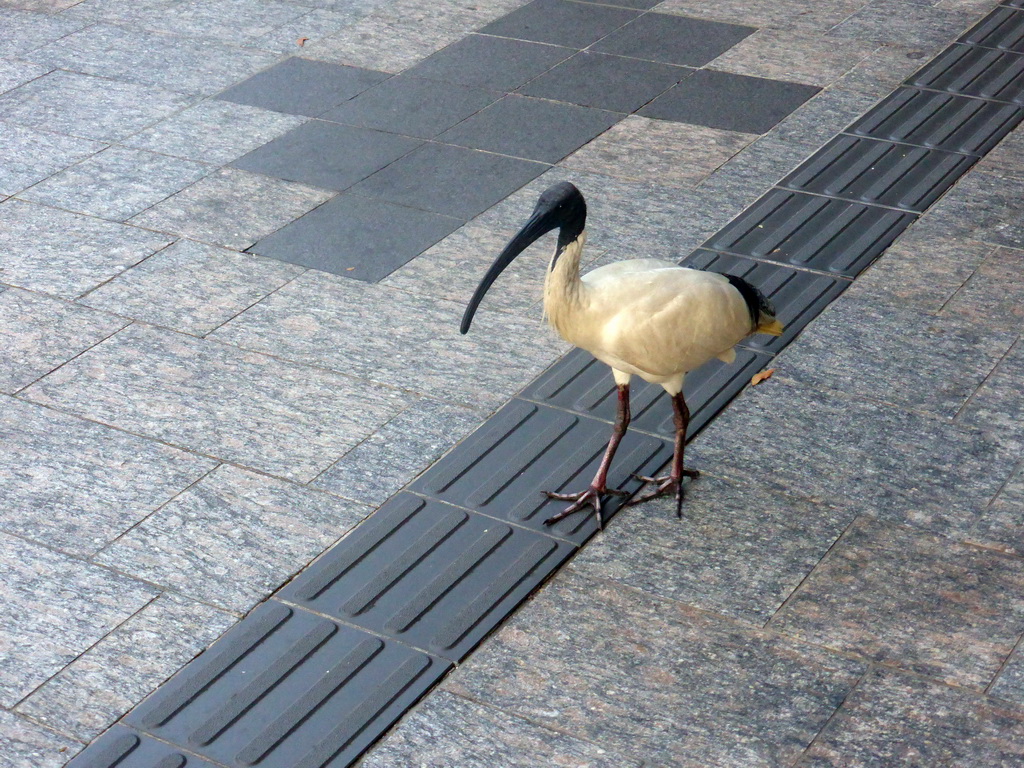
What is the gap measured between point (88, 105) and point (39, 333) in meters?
2.75

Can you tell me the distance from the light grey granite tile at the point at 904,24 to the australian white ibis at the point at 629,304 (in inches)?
190

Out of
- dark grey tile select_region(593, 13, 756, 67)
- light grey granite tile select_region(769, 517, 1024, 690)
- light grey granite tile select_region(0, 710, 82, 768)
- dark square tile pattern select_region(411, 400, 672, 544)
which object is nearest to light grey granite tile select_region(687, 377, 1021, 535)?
light grey granite tile select_region(769, 517, 1024, 690)

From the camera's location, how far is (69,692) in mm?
3934

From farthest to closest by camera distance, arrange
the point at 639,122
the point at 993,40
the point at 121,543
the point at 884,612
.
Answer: the point at 993,40
the point at 639,122
the point at 121,543
the point at 884,612

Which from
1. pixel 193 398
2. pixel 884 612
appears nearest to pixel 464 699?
pixel 884 612

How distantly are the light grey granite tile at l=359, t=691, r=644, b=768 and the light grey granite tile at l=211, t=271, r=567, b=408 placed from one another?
5.52ft

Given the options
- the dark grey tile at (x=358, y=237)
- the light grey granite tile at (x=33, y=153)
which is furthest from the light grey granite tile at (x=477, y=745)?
the light grey granite tile at (x=33, y=153)

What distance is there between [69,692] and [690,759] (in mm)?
1953

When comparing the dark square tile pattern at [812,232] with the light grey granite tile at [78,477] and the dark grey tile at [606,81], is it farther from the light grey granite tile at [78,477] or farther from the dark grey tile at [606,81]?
the light grey granite tile at [78,477]

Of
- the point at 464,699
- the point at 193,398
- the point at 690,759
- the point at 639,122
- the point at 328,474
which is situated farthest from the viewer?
the point at 639,122

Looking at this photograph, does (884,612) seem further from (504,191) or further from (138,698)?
(504,191)

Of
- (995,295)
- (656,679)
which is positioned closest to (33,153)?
(656,679)

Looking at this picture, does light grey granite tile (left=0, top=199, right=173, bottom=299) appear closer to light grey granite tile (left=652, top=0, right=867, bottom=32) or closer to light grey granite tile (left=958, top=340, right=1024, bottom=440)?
light grey granite tile (left=958, top=340, right=1024, bottom=440)

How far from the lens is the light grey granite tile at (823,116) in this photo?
7.30m
